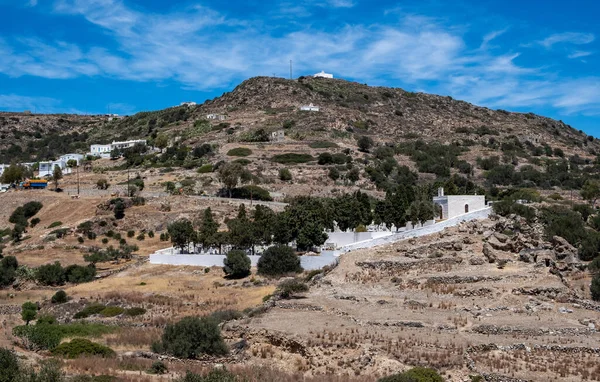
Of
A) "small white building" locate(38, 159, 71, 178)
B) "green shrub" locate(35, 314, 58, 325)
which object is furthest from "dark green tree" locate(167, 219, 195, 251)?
"small white building" locate(38, 159, 71, 178)

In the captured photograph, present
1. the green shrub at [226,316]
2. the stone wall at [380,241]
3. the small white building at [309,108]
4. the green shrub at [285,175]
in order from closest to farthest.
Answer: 1. the green shrub at [226,316]
2. the stone wall at [380,241]
3. the green shrub at [285,175]
4. the small white building at [309,108]

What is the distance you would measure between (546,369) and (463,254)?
15035 mm

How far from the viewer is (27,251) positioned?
4894 centimetres

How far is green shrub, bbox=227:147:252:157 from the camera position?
77.8 m

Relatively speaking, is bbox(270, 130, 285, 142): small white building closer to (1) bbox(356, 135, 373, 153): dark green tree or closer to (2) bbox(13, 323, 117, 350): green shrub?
(1) bbox(356, 135, 373, 153): dark green tree

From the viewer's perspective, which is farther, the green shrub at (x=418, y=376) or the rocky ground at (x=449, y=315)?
the rocky ground at (x=449, y=315)

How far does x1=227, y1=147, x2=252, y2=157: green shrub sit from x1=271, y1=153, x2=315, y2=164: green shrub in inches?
137

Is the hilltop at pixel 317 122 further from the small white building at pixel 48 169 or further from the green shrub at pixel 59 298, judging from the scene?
the green shrub at pixel 59 298

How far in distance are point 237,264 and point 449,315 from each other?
15752mm

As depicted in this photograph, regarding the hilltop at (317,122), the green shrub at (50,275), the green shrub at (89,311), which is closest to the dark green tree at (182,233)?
the green shrub at (50,275)

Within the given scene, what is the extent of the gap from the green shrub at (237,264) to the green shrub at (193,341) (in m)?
15.8

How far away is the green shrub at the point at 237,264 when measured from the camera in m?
36.6

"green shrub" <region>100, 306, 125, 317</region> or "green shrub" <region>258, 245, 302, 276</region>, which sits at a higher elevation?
"green shrub" <region>258, 245, 302, 276</region>

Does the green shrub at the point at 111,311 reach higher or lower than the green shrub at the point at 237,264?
lower
